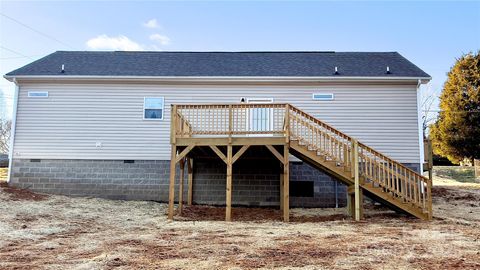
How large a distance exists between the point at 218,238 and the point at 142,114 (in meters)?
6.85

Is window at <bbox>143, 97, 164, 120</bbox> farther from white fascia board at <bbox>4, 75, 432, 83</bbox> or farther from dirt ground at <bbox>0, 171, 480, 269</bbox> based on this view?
dirt ground at <bbox>0, 171, 480, 269</bbox>

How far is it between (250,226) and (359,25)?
45.5ft

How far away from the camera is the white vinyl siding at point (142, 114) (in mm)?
11766

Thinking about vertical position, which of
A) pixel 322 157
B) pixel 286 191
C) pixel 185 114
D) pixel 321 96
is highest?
pixel 321 96

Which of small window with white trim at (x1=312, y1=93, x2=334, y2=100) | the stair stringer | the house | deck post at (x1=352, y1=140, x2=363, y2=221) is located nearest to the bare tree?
the house

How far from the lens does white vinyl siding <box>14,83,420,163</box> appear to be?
1177 centimetres

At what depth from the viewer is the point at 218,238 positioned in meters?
6.57

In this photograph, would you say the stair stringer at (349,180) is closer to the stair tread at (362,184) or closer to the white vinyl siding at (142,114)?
the stair tread at (362,184)

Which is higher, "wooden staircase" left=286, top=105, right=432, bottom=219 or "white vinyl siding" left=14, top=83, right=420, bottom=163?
"white vinyl siding" left=14, top=83, right=420, bottom=163

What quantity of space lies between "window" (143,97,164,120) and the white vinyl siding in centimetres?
14

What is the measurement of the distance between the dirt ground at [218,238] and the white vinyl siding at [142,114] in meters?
1.86

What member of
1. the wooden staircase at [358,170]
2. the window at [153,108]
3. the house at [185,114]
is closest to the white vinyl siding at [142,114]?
the house at [185,114]

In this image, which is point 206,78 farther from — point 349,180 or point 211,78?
point 349,180

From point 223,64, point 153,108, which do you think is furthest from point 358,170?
point 153,108
